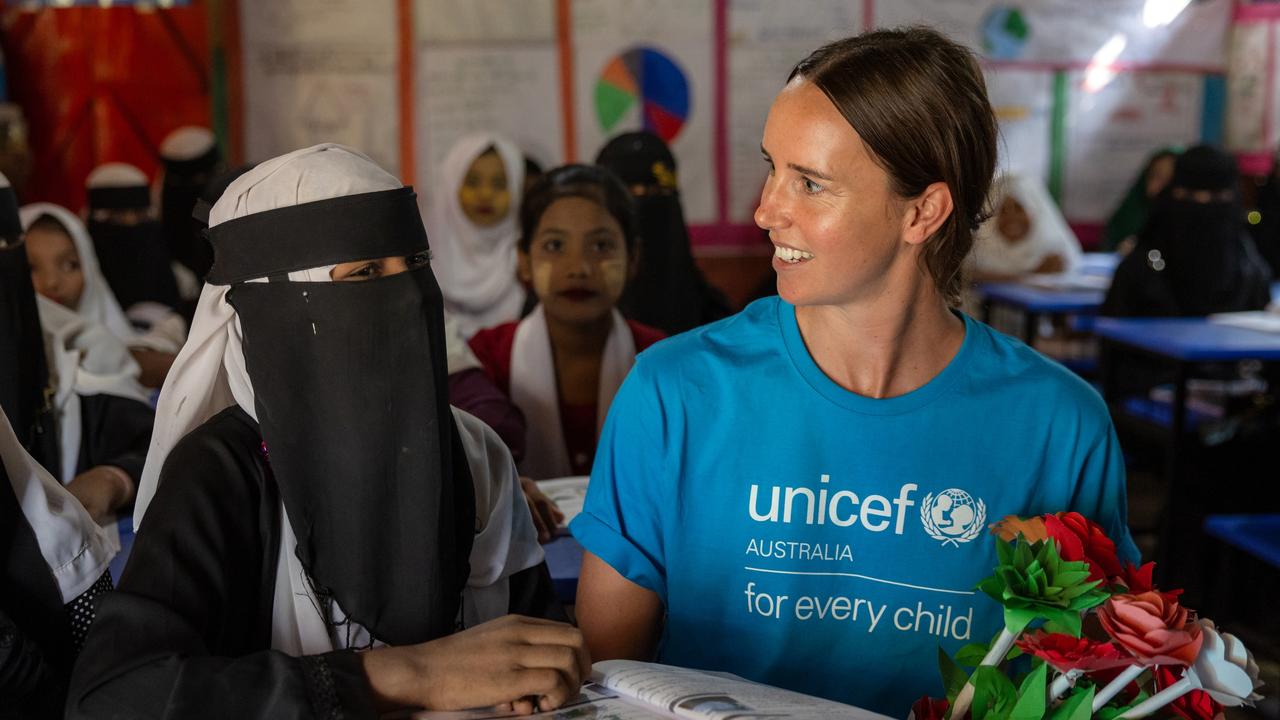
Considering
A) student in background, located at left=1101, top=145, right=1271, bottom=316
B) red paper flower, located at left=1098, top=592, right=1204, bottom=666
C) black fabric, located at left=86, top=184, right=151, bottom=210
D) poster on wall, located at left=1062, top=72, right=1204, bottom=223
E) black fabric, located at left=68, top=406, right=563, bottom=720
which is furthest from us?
poster on wall, located at left=1062, top=72, right=1204, bottom=223

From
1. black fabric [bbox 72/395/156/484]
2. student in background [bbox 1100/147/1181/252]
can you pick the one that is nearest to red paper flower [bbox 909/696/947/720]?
black fabric [bbox 72/395/156/484]

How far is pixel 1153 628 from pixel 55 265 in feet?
11.2

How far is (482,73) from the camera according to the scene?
22.1 feet

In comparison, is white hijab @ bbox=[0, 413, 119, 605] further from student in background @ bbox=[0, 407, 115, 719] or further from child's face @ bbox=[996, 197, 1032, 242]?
child's face @ bbox=[996, 197, 1032, 242]

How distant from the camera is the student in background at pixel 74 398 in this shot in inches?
76.5

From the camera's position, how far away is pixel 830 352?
5.05 feet

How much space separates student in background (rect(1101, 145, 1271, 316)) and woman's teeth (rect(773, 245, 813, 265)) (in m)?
4.59

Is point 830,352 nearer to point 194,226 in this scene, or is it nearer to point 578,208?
point 578,208

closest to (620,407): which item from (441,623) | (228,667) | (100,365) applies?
(441,623)

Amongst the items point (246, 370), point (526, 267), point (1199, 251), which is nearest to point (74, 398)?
point (526, 267)

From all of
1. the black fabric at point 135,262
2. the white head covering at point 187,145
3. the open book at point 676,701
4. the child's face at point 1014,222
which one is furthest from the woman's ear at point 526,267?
the child's face at point 1014,222

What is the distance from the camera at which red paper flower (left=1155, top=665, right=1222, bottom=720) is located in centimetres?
96

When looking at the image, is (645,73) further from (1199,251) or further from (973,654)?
(973,654)

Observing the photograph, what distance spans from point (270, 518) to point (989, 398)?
0.92 m
